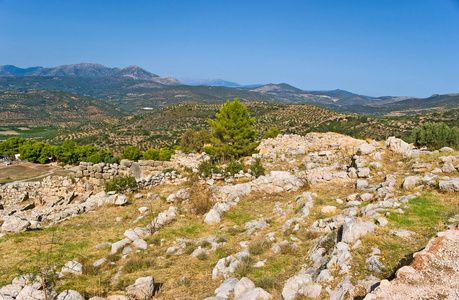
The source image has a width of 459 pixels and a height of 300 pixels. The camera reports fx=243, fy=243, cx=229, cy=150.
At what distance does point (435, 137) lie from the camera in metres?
15.5

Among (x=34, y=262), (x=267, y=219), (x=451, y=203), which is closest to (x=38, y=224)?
(x=34, y=262)

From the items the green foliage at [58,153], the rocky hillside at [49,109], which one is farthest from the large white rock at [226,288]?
the rocky hillside at [49,109]

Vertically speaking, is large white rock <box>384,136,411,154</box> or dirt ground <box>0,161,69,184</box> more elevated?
large white rock <box>384,136,411,154</box>

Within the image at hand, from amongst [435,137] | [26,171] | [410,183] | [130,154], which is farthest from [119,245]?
[26,171]

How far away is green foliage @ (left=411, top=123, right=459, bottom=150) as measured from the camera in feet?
50.5

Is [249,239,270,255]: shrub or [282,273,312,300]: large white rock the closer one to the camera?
[282,273,312,300]: large white rock

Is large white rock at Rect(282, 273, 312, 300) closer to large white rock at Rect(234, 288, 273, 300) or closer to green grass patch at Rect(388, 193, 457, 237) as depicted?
large white rock at Rect(234, 288, 273, 300)

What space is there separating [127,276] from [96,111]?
7218 inches

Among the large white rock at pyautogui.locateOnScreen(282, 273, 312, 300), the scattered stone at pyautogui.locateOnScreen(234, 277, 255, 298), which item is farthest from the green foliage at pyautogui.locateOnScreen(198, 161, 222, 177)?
the large white rock at pyautogui.locateOnScreen(282, 273, 312, 300)

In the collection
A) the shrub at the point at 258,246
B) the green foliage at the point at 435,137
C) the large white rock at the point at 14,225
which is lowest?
the large white rock at the point at 14,225

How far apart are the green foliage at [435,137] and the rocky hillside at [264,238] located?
3.96 m

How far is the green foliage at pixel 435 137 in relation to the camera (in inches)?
606

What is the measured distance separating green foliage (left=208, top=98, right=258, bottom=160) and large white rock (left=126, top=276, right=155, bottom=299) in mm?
12088

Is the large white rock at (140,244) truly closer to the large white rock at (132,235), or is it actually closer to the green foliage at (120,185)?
the large white rock at (132,235)
